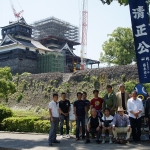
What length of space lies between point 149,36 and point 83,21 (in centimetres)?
5401

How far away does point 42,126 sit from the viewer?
32.8ft

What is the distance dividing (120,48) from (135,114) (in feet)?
84.2

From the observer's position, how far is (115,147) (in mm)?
6371

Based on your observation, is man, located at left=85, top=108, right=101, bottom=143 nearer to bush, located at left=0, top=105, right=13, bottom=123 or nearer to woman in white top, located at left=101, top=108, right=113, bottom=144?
woman in white top, located at left=101, top=108, right=113, bottom=144

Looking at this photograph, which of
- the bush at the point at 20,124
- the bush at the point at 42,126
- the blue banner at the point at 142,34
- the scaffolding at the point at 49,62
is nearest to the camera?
the blue banner at the point at 142,34

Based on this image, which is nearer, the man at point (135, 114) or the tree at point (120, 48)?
the man at point (135, 114)

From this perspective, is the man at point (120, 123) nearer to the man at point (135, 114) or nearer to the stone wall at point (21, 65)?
the man at point (135, 114)

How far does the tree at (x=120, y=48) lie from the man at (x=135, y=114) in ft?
80.8

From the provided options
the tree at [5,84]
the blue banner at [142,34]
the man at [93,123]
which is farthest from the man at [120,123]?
the tree at [5,84]

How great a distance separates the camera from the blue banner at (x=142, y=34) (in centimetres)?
570

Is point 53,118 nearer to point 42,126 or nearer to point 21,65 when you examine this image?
point 42,126

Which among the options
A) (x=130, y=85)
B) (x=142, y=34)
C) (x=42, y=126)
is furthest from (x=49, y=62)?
(x=142, y=34)

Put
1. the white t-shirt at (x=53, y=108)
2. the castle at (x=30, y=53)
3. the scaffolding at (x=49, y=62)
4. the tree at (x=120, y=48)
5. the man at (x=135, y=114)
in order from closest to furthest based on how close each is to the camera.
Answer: the man at (x=135, y=114) < the white t-shirt at (x=53, y=108) < the tree at (x=120, y=48) < the castle at (x=30, y=53) < the scaffolding at (x=49, y=62)

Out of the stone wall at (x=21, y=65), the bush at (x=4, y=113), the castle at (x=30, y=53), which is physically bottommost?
the bush at (x=4, y=113)
